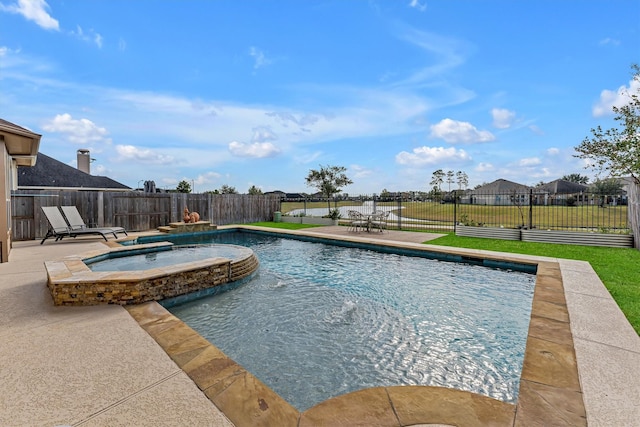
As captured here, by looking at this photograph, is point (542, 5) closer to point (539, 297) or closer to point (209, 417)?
point (539, 297)

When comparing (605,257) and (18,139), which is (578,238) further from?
(18,139)

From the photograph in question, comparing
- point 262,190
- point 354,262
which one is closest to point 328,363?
point 354,262

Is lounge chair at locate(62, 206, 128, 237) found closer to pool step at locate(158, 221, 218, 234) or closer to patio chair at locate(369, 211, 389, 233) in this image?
pool step at locate(158, 221, 218, 234)

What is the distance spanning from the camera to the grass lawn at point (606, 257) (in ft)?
13.1

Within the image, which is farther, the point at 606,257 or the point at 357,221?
the point at 357,221

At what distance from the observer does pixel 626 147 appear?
8.63 metres

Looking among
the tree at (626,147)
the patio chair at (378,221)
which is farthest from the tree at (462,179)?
the patio chair at (378,221)

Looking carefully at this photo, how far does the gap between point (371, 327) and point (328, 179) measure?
2398 cm

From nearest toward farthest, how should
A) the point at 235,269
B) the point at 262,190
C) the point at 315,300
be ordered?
the point at 315,300 < the point at 235,269 < the point at 262,190

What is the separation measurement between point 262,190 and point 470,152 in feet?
96.4

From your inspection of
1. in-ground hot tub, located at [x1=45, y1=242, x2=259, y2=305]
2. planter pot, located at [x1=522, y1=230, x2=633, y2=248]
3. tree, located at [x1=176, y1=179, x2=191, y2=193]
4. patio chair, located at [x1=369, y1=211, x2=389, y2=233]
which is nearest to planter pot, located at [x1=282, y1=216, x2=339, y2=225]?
patio chair, located at [x1=369, y1=211, x2=389, y2=233]

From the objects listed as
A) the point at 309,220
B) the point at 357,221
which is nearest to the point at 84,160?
the point at 309,220

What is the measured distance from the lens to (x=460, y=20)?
8.73 metres

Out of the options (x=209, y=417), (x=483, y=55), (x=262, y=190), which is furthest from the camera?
(x=262, y=190)
